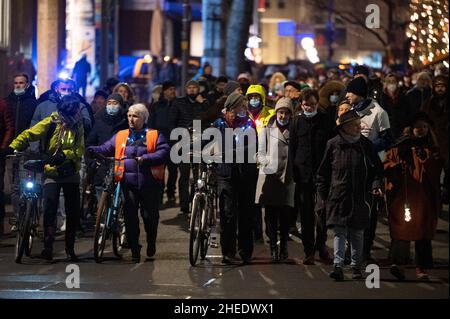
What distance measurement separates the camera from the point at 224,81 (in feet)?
64.0

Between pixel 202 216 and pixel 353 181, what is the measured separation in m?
2.09

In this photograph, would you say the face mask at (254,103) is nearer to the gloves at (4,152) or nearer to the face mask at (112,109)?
the face mask at (112,109)

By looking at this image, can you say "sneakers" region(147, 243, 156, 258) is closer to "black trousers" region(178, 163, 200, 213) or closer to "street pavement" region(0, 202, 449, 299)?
"street pavement" region(0, 202, 449, 299)

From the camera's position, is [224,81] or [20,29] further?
[20,29]

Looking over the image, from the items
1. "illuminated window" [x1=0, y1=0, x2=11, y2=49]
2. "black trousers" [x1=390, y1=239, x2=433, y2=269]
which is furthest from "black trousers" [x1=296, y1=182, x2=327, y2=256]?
"illuminated window" [x1=0, y1=0, x2=11, y2=49]

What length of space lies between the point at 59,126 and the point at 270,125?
2.47 metres

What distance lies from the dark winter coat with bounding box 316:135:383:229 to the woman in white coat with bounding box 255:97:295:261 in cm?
135

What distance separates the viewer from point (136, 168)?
12.6m

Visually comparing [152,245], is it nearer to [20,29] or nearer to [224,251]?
→ [224,251]

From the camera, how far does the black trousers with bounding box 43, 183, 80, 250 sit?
496 inches

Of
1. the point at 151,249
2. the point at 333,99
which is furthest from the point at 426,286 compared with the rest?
the point at 333,99

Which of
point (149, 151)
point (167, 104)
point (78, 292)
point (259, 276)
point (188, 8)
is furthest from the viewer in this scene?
point (188, 8)

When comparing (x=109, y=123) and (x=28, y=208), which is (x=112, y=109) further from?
(x=28, y=208)
